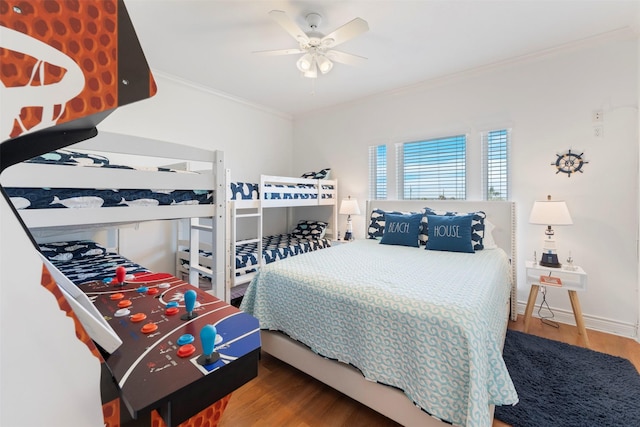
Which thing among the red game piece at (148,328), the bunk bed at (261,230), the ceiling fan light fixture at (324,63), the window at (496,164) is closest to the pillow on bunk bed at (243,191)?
the bunk bed at (261,230)

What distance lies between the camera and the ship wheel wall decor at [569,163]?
2455 millimetres

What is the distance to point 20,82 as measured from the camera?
37cm

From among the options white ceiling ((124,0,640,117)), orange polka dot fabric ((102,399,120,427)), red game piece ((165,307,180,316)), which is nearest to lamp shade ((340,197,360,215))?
white ceiling ((124,0,640,117))

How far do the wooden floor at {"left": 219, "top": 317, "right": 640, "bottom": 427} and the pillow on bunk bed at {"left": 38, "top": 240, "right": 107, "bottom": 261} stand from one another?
1.53m

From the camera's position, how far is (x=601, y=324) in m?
2.41

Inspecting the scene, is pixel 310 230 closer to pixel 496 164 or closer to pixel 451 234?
pixel 451 234

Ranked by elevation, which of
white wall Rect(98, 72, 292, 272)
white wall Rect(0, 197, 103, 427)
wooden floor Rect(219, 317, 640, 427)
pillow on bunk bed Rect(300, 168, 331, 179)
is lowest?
wooden floor Rect(219, 317, 640, 427)

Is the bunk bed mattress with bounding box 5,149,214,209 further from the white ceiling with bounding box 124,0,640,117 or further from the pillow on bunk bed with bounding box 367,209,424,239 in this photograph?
the pillow on bunk bed with bounding box 367,209,424,239

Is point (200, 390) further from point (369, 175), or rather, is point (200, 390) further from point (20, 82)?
point (369, 175)

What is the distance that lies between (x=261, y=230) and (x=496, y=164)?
260 cm

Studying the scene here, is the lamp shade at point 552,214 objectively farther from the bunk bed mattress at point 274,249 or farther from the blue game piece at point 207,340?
the blue game piece at point 207,340

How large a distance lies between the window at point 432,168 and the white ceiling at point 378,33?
76 cm

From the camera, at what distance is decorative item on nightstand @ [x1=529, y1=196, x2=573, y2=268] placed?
2.25m

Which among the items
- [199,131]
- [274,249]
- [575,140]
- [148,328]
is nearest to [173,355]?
[148,328]
